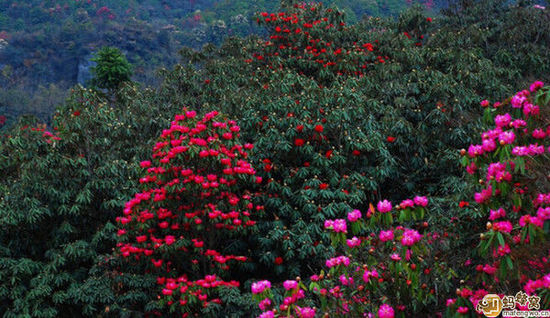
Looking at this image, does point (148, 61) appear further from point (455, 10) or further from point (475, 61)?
point (475, 61)

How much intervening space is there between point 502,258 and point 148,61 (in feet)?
95.9

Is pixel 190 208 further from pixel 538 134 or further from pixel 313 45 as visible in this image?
pixel 313 45

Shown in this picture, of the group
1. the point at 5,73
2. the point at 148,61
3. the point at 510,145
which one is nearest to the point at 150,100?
the point at 510,145

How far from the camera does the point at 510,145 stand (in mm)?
2541

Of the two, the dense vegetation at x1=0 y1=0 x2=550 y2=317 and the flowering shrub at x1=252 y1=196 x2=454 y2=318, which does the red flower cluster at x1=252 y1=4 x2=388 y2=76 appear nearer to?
the dense vegetation at x1=0 y1=0 x2=550 y2=317

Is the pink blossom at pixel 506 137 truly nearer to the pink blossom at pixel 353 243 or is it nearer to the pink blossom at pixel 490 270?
the pink blossom at pixel 490 270

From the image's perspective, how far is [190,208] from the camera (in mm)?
5133

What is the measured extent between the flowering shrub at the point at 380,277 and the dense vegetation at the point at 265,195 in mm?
13

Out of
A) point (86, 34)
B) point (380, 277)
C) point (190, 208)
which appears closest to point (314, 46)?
point (190, 208)

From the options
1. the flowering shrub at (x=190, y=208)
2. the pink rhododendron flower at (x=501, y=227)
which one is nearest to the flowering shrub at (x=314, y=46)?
the flowering shrub at (x=190, y=208)

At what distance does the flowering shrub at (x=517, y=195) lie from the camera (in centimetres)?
238

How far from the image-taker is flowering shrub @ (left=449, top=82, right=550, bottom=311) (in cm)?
238

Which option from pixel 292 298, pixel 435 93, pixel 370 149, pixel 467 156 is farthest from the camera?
pixel 435 93

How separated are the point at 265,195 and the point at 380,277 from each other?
9.28ft
